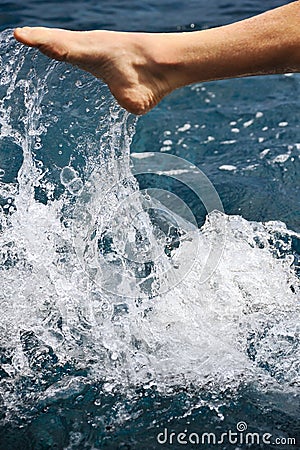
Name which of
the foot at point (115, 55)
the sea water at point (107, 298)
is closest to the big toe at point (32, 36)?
the foot at point (115, 55)

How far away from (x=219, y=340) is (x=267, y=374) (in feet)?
0.71

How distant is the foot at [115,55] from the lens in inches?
75.2

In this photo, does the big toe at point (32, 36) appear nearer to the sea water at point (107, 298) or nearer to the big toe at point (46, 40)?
the big toe at point (46, 40)

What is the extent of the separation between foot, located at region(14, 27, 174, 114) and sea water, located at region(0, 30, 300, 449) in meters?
0.35

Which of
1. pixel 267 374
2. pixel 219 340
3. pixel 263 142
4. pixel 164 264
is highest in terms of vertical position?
pixel 263 142

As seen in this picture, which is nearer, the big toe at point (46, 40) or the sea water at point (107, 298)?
the big toe at point (46, 40)

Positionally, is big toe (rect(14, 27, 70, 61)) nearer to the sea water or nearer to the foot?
the foot

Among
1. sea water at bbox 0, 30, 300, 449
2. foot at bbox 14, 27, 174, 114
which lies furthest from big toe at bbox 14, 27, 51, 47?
sea water at bbox 0, 30, 300, 449

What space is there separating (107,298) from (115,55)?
0.90 meters

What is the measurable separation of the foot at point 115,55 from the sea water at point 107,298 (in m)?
0.35

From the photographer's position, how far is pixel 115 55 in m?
Answer: 1.94

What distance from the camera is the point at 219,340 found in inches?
90.8

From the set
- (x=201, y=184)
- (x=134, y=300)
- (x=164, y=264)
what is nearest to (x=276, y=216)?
(x=201, y=184)

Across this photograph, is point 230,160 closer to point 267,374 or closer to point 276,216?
point 276,216
